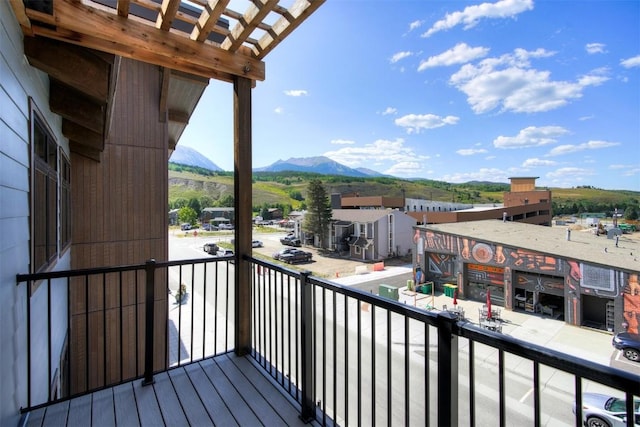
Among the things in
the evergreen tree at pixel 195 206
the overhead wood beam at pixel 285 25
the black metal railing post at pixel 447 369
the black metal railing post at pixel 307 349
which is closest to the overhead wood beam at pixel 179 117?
the overhead wood beam at pixel 285 25

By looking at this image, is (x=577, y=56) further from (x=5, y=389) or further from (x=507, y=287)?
(x=5, y=389)

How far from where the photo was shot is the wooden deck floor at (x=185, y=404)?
1736mm

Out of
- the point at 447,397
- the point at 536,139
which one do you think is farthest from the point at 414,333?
the point at 536,139

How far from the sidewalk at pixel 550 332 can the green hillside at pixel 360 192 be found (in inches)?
860

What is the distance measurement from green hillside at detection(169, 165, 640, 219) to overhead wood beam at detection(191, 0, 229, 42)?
85.6 feet

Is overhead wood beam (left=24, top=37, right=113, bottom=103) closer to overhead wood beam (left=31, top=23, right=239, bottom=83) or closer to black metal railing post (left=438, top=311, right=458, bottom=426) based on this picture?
overhead wood beam (left=31, top=23, right=239, bottom=83)

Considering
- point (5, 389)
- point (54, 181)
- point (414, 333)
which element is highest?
point (54, 181)

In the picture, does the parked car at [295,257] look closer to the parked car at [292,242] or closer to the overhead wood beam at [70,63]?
the parked car at [292,242]

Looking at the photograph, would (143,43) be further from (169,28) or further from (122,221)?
(122,221)

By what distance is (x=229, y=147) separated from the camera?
2719 mm

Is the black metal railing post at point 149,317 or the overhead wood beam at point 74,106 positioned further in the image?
the overhead wood beam at point 74,106

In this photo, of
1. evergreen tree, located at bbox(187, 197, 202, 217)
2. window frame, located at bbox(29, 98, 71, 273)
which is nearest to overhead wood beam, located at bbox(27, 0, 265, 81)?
window frame, located at bbox(29, 98, 71, 273)

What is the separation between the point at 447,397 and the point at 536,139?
11401 cm

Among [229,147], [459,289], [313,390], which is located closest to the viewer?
[313,390]
